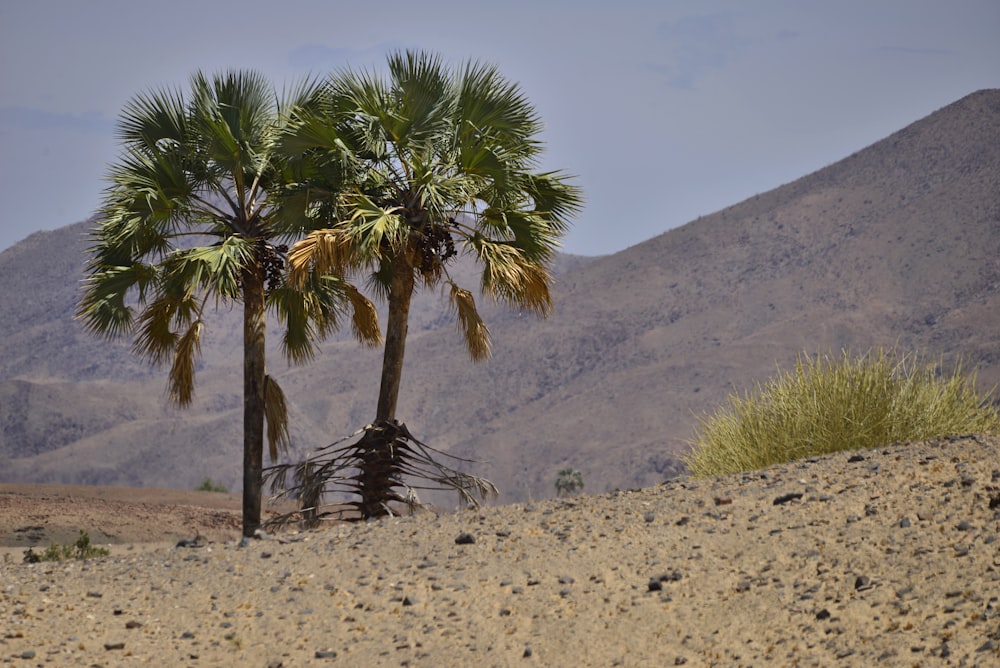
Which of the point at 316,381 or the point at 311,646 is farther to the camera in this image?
the point at 316,381

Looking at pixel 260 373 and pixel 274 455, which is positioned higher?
pixel 260 373

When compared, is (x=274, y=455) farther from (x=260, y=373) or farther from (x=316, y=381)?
(x=316, y=381)

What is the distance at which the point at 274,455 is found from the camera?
13.7 metres

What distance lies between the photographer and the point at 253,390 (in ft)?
42.8

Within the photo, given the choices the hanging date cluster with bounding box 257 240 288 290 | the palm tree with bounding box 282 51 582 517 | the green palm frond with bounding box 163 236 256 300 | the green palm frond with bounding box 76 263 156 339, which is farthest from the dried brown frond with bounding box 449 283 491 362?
the green palm frond with bounding box 76 263 156 339

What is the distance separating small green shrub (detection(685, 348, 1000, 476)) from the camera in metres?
10.9

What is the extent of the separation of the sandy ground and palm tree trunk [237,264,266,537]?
3.00 meters

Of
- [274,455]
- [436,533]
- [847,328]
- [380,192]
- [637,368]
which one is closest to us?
[436,533]

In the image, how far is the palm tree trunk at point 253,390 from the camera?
42.4 ft

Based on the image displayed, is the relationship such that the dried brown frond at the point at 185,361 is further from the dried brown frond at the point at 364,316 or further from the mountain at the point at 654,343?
the mountain at the point at 654,343

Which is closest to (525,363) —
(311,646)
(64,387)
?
(64,387)

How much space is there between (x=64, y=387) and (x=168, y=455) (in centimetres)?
1548

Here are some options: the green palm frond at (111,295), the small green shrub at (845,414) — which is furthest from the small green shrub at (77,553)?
the small green shrub at (845,414)

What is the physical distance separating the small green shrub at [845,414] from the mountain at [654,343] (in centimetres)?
5434
